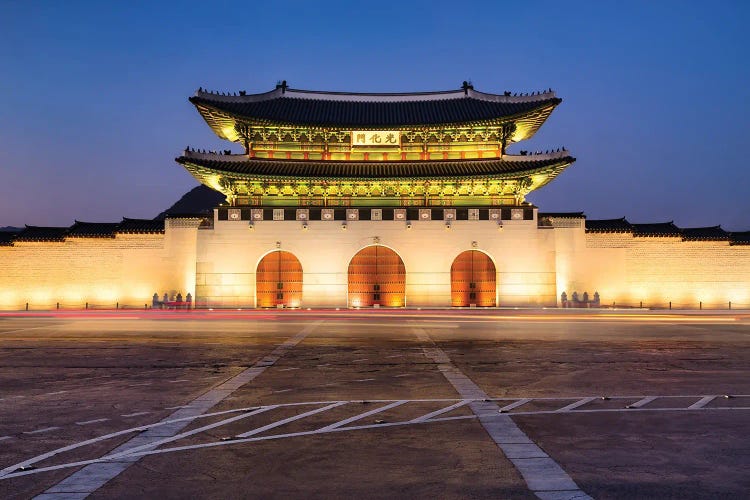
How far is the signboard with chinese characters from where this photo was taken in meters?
41.4

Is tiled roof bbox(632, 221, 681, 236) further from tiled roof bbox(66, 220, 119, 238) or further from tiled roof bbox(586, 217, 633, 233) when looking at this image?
tiled roof bbox(66, 220, 119, 238)

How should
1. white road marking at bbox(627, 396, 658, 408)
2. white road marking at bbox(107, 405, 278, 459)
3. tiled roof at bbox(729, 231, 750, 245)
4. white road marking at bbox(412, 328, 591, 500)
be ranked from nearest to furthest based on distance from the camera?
white road marking at bbox(412, 328, 591, 500) < white road marking at bbox(107, 405, 278, 459) < white road marking at bbox(627, 396, 658, 408) < tiled roof at bbox(729, 231, 750, 245)

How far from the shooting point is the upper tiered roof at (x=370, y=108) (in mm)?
39781

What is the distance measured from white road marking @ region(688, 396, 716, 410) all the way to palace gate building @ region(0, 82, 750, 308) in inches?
1160

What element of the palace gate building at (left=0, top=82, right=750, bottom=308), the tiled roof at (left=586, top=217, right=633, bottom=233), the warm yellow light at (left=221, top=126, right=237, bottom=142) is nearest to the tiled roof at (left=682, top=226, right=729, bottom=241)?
the palace gate building at (left=0, top=82, right=750, bottom=308)

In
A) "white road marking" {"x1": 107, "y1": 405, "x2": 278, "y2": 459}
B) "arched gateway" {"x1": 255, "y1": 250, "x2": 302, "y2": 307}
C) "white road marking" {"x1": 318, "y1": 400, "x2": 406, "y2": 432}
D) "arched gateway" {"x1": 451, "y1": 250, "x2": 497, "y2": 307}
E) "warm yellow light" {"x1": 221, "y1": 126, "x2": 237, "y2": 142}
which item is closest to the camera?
"white road marking" {"x1": 107, "y1": 405, "x2": 278, "y2": 459}

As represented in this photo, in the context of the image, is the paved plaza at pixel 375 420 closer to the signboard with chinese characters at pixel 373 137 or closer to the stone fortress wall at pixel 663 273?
the stone fortress wall at pixel 663 273

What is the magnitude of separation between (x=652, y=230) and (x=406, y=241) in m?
16.4

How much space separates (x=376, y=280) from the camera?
39.5 meters

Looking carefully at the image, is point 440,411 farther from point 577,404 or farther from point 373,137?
point 373,137

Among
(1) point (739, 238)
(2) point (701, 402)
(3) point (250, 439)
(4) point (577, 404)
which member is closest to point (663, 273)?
(1) point (739, 238)

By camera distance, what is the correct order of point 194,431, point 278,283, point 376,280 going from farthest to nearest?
point 376,280, point 278,283, point 194,431

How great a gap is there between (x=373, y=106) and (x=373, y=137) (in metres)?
4.90

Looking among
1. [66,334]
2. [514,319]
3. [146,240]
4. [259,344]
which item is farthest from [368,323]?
[146,240]
